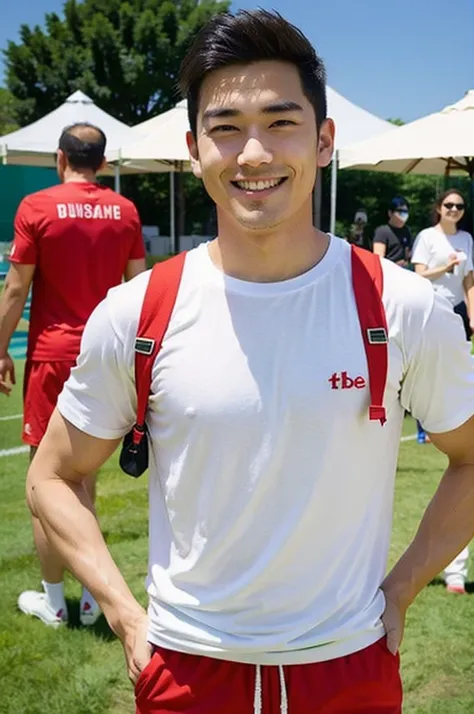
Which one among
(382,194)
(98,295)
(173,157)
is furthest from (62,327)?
(382,194)

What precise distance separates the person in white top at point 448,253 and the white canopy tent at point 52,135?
9.64 metres

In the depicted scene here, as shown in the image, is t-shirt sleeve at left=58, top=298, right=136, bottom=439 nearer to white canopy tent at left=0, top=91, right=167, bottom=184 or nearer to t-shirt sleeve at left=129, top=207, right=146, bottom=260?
t-shirt sleeve at left=129, top=207, right=146, bottom=260

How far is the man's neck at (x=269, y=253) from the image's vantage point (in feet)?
5.31

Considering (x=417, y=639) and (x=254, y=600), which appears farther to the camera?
(x=417, y=639)

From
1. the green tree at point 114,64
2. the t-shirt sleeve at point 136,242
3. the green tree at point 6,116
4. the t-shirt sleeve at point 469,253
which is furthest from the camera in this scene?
the green tree at point 6,116

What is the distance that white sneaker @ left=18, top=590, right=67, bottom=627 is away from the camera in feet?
13.5

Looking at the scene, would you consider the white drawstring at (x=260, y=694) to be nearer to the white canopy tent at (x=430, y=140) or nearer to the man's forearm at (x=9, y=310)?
the man's forearm at (x=9, y=310)

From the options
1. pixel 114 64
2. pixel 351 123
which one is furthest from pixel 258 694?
pixel 114 64

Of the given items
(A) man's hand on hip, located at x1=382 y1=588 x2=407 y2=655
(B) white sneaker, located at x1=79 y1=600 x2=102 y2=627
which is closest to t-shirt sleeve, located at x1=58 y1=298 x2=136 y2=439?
(A) man's hand on hip, located at x1=382 y1=588 x2=407 y2=655

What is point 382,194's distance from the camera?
35.0m

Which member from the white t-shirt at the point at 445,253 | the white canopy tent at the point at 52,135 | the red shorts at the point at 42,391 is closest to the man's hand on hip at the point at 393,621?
the red shorts at the point at 42,391

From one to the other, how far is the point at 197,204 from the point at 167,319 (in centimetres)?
3601

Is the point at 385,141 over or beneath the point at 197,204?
over

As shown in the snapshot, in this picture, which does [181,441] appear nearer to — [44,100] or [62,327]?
[62,327]
